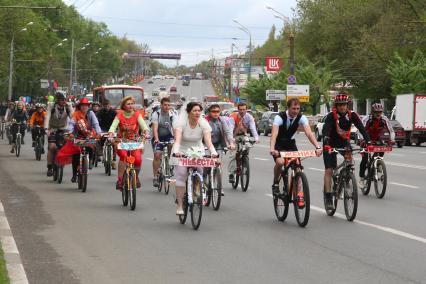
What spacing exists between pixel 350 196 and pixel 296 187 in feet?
3.20

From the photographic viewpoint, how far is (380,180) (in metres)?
16.8

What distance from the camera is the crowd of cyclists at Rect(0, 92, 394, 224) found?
12547 millimetres

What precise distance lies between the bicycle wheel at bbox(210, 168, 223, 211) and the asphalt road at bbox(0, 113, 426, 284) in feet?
0.73

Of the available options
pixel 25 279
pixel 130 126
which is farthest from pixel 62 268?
pixel 130 126

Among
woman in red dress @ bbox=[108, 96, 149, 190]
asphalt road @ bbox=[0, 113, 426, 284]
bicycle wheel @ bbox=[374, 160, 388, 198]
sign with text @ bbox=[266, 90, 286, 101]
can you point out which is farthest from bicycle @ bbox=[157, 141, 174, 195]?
sign with text @ bbox=[266, 90, 286, 101]

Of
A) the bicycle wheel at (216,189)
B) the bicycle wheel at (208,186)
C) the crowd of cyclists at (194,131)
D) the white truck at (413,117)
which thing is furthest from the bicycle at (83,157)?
the white truck at (413,117)

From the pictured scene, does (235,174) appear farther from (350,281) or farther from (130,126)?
(350,281)

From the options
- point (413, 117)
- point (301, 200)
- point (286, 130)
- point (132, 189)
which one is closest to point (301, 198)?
point (301, 200)

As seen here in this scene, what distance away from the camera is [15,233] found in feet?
39.1

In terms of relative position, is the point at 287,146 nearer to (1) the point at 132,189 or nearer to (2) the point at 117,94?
(1) the point at 132,189

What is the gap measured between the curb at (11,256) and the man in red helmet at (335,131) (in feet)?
13.9

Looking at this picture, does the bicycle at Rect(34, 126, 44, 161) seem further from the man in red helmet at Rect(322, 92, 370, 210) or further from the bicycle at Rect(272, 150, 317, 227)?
the bicycle at Rect(272, 150, 317, 227)

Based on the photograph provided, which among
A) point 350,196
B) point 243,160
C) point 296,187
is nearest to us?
point 296,187

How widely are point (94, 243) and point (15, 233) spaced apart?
4.43 ft
